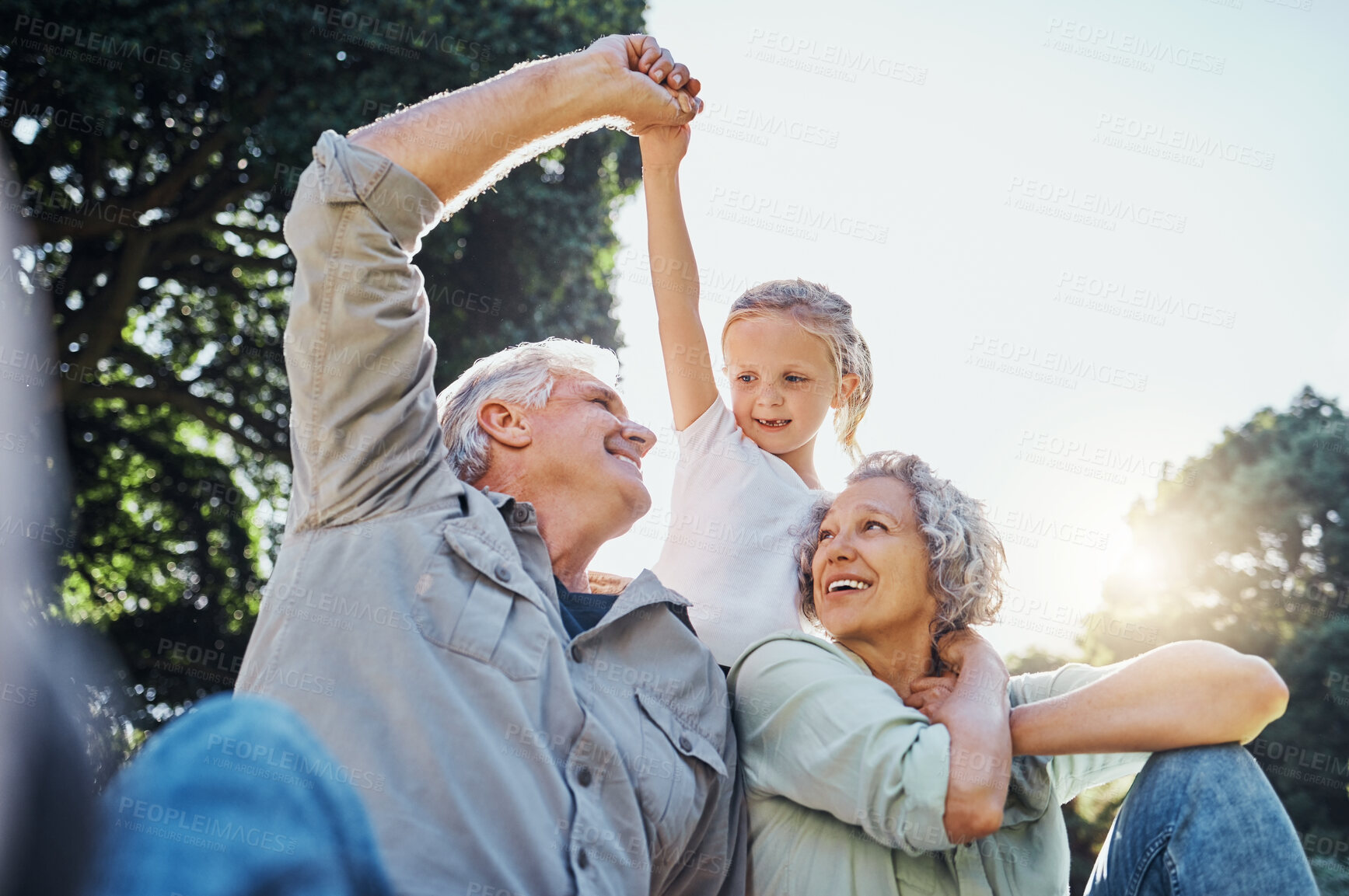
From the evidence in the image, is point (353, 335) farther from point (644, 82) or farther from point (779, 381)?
point (779, 381)

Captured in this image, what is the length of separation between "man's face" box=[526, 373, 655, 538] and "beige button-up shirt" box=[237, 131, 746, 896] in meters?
0.45

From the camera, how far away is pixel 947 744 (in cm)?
221

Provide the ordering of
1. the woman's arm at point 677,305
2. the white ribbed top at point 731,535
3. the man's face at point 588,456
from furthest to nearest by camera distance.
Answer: the woman's arm at point 677,305 → the white ribbed top at point 731,535 → the man's face at point 588,456

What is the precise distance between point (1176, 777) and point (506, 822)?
1335 millimetres

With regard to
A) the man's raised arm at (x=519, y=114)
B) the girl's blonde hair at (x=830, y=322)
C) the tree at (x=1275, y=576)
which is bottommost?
the tree at (x=1275, y=576)

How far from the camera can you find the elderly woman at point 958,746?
215cm

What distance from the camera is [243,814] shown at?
1.82 metres

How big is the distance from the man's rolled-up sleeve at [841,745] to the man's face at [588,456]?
574 mm

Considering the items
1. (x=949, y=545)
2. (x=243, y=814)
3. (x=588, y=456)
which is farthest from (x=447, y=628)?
(x=949, y=545)

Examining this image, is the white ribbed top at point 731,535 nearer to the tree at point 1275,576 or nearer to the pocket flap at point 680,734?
the pocket flap at point 680,734

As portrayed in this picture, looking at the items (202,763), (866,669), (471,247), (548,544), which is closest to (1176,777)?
(866,669)

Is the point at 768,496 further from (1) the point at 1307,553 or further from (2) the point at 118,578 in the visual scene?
(1) the point at 1307,553

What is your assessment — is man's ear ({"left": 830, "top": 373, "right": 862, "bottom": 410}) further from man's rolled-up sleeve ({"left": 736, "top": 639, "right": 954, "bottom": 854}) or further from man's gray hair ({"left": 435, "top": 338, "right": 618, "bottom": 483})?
man's rolled-up sleeve ({"left": 736, "top": 639, "right": 954, "bottom": 854})

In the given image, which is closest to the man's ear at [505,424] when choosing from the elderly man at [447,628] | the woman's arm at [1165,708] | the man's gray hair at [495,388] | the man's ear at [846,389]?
the man's gray hair at [495,388]
